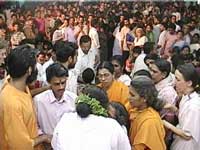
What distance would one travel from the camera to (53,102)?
3.60 metres

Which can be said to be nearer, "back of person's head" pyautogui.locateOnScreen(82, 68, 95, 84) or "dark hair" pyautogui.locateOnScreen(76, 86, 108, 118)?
"dark hair" pyautogui.locateOnScreen(76, 86, 108, 118)

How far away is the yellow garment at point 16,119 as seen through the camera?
124 inches

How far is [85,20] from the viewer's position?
8961 mm

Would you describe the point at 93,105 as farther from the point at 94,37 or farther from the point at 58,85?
the point at 94,37

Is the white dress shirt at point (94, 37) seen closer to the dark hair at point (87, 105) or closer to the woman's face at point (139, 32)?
the woman's face at point (139, 32)

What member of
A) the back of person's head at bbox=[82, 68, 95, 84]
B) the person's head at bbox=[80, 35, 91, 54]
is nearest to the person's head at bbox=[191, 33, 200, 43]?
the person's head at bbox=[80, 35, 91, 54]

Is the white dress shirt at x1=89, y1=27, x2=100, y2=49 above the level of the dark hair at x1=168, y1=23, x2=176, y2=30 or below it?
below

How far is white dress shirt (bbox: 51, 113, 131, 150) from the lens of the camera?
9.42 ft

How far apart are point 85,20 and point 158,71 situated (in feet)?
15.7

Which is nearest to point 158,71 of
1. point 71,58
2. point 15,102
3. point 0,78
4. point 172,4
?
point 71,58

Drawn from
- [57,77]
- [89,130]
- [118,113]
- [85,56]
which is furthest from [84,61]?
[89,130]

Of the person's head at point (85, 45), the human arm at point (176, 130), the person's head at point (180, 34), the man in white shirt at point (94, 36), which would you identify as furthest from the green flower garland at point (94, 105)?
the person's head at point (180, 34)

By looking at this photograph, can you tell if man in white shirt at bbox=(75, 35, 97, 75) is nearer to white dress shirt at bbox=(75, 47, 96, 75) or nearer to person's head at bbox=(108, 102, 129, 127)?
white dress shirt at bbox=(75, 47, 96, 75)

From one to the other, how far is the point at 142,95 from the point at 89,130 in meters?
0.66
